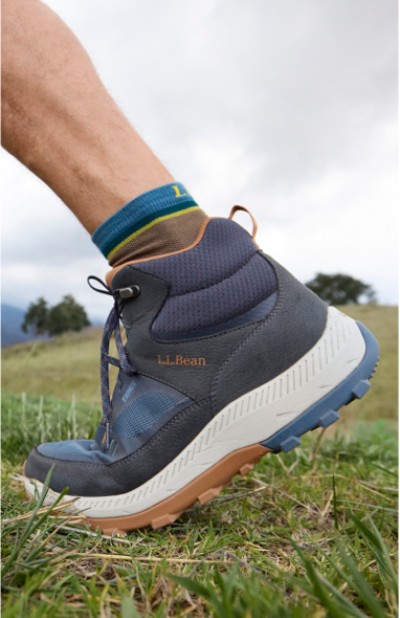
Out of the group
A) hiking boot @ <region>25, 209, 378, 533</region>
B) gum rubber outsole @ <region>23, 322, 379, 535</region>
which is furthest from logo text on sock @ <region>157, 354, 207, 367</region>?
gum rubber outsole @ <region>23, 322, 379, 535</region>

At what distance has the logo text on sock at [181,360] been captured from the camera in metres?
1.46

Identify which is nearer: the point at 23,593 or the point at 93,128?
the point at 23,593

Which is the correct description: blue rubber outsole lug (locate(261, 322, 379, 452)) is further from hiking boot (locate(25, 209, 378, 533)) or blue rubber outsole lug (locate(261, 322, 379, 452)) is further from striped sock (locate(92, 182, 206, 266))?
striped sock (locate(92, 182, 206, 266))

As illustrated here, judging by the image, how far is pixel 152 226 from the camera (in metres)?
1.43

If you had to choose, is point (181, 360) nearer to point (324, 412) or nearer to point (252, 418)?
point (252, 418)

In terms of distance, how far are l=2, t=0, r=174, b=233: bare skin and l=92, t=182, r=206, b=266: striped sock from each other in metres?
0.03

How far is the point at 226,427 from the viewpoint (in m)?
1.42

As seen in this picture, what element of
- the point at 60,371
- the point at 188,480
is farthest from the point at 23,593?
the point at 60,371

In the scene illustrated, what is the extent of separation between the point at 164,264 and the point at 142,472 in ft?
1.84

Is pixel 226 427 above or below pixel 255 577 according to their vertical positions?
above

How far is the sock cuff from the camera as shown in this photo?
4.61ft

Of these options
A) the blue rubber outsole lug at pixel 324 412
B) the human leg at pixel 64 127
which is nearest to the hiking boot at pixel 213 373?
the blue rubber outsole lug at pixel 324 412

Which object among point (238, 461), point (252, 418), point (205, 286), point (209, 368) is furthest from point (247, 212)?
point (238, 461)

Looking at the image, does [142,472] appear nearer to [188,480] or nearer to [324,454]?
[188,480]
